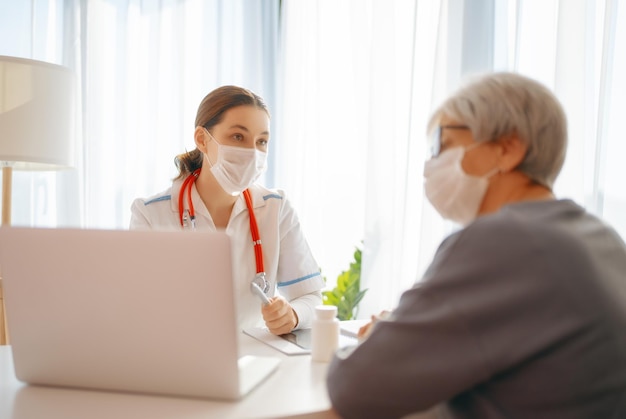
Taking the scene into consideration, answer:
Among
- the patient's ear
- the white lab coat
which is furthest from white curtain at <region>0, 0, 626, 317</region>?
the patient's ear

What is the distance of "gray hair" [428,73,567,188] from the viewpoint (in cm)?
97

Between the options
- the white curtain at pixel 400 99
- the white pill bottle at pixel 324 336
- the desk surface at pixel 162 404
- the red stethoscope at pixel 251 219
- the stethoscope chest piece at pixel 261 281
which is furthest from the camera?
the red stethoscope at pixel 251 219

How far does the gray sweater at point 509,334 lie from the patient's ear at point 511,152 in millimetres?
148

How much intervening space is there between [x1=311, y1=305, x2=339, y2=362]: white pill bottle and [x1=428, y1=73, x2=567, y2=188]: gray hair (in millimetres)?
479

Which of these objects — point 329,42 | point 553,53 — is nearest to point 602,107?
point 553,53

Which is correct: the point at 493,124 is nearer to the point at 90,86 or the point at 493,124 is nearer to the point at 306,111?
the point at 306,111

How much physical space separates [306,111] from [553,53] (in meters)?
1.53

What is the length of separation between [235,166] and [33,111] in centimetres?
94

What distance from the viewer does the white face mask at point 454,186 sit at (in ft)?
3.44

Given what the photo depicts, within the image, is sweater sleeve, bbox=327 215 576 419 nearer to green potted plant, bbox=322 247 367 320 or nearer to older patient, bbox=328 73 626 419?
older patient, bbox=328 73 626 419

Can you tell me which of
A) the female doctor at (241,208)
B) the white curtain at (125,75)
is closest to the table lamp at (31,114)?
the white curtain at (125,75)

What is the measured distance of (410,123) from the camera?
2.20 meters

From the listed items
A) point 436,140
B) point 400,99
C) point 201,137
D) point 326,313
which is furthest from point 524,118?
point 400,99

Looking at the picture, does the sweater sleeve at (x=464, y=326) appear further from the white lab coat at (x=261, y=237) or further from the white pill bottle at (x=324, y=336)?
the white lab coat at (x=261, y=237)
